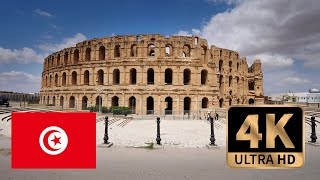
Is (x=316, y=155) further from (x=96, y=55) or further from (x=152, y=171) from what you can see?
(x=96, y=55)

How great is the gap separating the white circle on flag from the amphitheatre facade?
76.9ft

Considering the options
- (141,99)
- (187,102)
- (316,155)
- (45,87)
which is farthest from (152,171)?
(45,87)

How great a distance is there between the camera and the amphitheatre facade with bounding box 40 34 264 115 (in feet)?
108

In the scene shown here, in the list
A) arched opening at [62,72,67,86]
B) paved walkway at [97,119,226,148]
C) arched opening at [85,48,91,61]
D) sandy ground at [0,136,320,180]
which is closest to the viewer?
sandy ground at [0,136,320,180]

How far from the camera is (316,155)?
27.8ft

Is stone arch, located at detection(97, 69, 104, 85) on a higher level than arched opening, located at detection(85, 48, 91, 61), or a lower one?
lower

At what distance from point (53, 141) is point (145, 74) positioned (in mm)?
26536

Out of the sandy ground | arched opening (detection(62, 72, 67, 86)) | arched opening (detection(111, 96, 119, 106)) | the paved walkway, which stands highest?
arched opening (detection(62, 72, 67, 86))

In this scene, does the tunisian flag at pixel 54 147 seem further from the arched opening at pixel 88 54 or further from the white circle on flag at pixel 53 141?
the arched opening at pixel 88 54

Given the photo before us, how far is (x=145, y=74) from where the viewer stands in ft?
108

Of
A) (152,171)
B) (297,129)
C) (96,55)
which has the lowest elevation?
(152,171)

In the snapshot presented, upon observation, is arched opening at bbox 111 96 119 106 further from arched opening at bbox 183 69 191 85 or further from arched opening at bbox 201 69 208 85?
arched opening at bbox 201 69 208 85

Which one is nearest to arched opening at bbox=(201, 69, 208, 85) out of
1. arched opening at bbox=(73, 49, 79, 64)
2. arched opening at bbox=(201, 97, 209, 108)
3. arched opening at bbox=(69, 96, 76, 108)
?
arched opening at bbox=(201, 97, 209, 108)

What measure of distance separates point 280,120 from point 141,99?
30.1 metres
